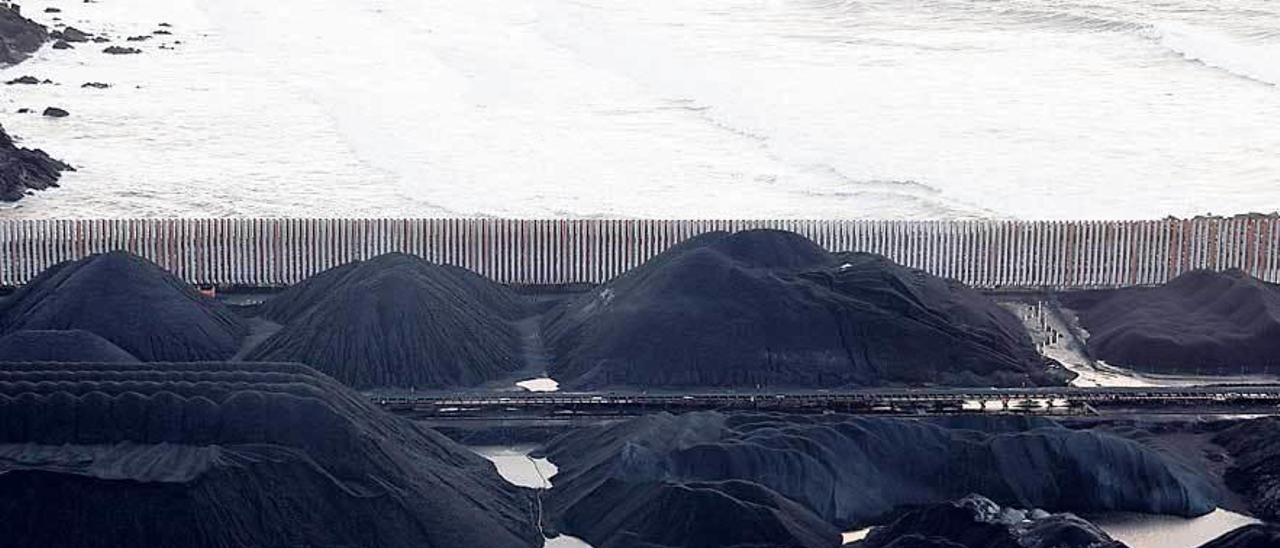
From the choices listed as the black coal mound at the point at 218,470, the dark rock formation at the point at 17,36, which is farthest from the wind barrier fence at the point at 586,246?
the dark rock formation at the point at 17,36

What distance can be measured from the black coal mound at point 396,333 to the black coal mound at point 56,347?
5.63 feet

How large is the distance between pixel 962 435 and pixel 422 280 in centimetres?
551

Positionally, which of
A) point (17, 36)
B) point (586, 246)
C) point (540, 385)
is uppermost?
point (540, 385)

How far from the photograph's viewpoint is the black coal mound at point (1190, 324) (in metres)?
18.6

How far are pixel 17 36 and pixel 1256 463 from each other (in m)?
38.9

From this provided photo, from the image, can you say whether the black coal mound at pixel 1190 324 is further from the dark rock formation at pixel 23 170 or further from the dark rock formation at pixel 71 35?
the dark rock formation at pixel 71 35

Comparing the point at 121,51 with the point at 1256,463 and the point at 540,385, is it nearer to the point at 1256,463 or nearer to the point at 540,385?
the point at 540,385

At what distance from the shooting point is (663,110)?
127 ft

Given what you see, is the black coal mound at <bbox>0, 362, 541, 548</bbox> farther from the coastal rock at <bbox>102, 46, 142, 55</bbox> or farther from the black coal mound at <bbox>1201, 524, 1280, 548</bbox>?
the coastal rock at <bbox>102, 46, 142, 55</bbox>

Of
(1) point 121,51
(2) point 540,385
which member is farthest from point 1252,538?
(1) point 121,51

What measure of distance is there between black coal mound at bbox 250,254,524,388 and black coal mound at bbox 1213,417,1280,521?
6284mm

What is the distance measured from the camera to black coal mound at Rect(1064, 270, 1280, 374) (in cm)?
1864

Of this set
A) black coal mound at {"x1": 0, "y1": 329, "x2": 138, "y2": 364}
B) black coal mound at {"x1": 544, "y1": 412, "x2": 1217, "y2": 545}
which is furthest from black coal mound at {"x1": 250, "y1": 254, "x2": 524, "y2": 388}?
black coal mound at {"x1": 544, "y1": 412, "x2": 1217, "y2": 545}

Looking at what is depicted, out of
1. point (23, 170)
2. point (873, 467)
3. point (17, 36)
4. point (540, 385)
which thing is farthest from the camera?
point (17, 36)
